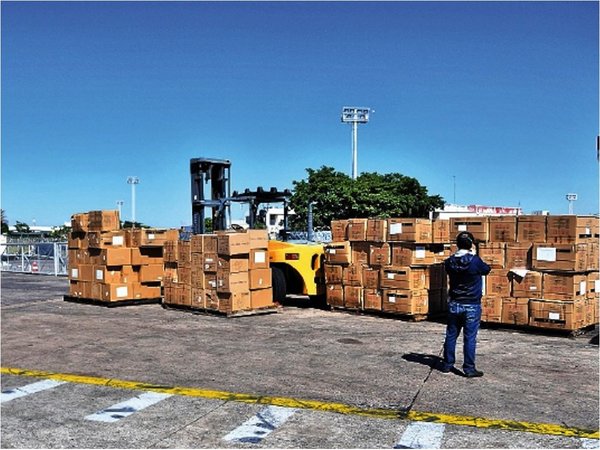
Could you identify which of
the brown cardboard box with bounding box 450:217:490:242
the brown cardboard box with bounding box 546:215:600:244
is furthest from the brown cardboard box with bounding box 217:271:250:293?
the brown cardboard box with bounding box 546:215:600:244

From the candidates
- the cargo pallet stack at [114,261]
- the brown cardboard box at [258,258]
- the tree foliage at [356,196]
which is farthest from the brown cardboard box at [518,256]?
the tree foliage at [356,196]

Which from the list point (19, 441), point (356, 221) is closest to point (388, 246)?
point (356, 221)

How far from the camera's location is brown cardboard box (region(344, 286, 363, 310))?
13.1 meters

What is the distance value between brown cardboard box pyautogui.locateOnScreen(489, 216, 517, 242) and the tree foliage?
32.3 meters

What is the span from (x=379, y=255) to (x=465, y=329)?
5.01m

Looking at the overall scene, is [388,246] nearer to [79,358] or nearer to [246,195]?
[246,195]

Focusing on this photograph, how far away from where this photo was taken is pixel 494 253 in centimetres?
1123

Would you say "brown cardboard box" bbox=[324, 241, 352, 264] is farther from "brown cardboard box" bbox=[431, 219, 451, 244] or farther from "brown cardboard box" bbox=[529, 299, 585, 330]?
"brown cardboard box" bbox=[529, 299, 585, 330]

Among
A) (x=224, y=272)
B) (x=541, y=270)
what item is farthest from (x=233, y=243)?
(x=541, y=270)

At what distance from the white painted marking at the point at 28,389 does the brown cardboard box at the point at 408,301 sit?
685cm

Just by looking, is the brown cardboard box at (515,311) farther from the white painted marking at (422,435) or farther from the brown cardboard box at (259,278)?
the white painted marking at (422,435)

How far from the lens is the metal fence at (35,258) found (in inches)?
957

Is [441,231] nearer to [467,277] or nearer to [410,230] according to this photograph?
[410,230]

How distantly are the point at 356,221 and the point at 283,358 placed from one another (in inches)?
199
